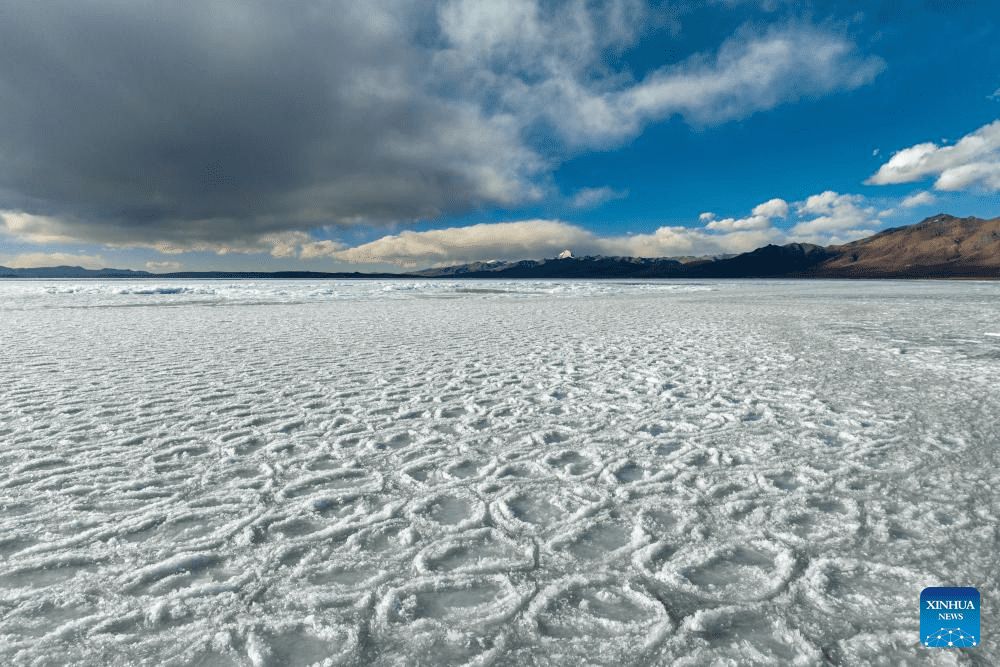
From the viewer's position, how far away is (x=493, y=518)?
3115 mm

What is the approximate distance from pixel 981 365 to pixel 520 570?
914 centimetres

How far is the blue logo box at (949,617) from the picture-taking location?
2.07 m

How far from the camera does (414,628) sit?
2.16m

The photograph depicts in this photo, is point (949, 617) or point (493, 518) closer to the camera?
point (949, 617)

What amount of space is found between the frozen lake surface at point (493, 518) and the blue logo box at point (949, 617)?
0.16 ft

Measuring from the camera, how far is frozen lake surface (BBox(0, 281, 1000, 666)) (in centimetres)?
211

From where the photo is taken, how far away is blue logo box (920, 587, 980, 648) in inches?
81.4

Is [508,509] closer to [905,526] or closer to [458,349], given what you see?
[905,526]

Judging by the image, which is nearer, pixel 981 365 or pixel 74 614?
pixel 74 614

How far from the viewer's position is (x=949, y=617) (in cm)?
219

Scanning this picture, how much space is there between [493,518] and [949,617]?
7.54ft

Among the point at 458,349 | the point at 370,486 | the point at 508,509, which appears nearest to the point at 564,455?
the point at 508,509

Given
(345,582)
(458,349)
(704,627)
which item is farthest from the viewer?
(458,349)

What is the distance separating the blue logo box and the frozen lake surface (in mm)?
48
